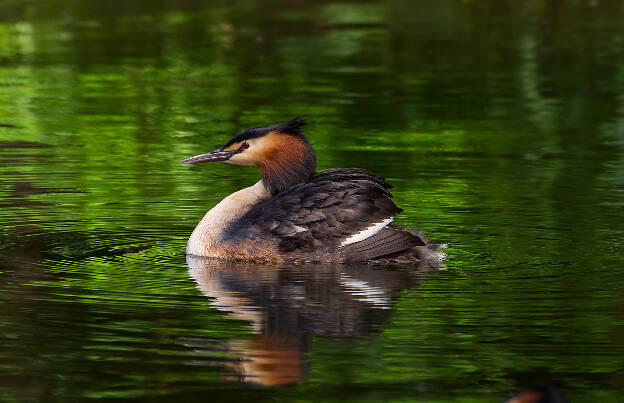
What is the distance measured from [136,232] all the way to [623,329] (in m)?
4.54

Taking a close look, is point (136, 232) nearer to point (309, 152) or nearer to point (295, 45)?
point (309, 152)

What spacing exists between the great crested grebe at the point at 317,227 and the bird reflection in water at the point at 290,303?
0.12 meters

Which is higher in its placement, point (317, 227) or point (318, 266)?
point (317, 227)

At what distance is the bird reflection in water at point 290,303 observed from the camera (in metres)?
7.61

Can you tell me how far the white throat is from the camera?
10727mm

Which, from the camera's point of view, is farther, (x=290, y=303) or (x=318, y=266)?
(x=318, y=266)

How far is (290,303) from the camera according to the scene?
29.9 feet

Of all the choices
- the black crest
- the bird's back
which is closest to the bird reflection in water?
the bird's back

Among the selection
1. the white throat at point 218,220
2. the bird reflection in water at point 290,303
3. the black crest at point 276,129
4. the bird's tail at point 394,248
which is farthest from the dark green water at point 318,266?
the black crest at point 276,129

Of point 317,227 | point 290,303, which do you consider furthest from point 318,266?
point 290,303

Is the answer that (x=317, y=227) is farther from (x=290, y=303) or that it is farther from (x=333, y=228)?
(x=290, y=303)

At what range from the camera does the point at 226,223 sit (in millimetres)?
10867

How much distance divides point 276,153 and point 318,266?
3.52ft

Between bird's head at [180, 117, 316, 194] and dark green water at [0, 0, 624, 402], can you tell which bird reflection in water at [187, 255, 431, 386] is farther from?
bird's head at [180, 117, 316, 194]
